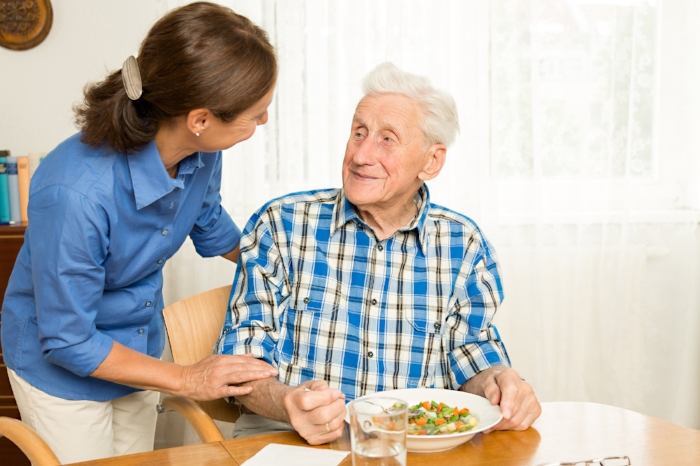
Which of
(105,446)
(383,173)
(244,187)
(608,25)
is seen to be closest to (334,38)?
(244,187)

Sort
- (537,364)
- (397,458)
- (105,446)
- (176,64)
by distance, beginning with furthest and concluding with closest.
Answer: (537,364), (105,446), (176,64), (397,458)

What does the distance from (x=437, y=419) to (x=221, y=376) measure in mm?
494

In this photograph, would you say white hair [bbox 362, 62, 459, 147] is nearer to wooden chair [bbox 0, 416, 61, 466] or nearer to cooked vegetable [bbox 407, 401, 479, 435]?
cooked vegetable [bbox 407, 401, 479, 435]

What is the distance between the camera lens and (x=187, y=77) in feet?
4.88

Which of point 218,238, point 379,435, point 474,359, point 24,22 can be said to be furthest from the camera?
point 24,22

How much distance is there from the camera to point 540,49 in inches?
123

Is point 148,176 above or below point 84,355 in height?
above

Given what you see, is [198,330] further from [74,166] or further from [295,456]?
[295,456]

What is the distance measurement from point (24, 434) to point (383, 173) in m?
1.02

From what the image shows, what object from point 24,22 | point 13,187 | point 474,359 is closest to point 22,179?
point 13,187

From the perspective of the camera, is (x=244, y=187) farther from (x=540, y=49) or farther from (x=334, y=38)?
(x=540, y=49)

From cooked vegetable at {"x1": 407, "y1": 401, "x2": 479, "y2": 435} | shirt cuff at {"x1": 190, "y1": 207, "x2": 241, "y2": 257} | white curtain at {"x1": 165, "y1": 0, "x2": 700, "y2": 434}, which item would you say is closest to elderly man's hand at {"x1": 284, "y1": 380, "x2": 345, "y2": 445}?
cooked vegetable at {"x1": 407, "y1": 401, "x2": 479, "y2": 435}

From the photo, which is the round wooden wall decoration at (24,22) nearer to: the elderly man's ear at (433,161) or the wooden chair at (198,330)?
the wooden chair at (198,330)

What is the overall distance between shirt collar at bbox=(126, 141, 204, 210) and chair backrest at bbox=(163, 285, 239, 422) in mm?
335
